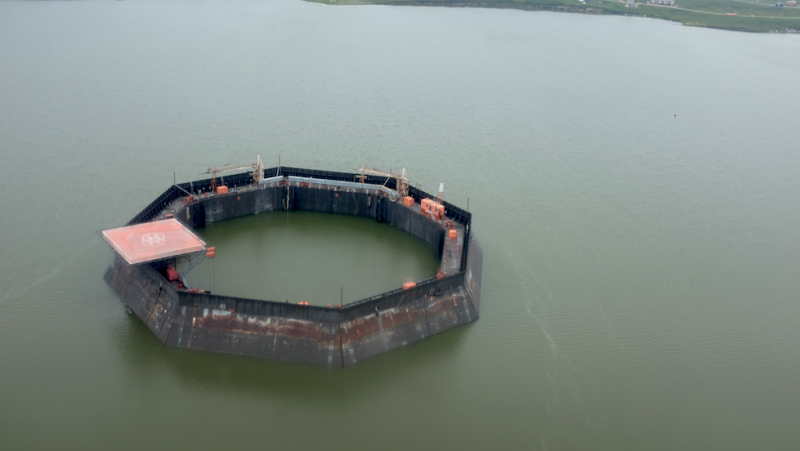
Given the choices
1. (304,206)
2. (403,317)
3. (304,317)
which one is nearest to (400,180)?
(304,206)

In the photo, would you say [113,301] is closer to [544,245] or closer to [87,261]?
[87,261]

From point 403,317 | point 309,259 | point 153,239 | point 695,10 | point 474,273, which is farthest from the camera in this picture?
point 695,10

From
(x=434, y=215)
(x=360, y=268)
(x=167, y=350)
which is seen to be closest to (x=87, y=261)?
(x=167, y=350)

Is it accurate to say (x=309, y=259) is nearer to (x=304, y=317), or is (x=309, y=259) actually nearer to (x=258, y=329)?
(x=304, y=317)

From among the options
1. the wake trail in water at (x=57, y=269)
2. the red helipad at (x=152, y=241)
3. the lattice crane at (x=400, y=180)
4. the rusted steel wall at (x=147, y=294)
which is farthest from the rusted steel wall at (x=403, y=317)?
the wake trail in water at (x=57, y=269)

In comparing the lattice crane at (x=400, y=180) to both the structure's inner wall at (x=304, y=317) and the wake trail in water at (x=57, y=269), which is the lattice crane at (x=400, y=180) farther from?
the wake trail in water at (x=57, y=269)

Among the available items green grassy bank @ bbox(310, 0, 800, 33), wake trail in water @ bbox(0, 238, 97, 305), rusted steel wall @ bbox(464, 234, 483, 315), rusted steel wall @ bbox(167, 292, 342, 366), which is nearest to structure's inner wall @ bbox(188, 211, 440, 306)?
rusted steel wall @ bbox(464, 234, 483, 315)
